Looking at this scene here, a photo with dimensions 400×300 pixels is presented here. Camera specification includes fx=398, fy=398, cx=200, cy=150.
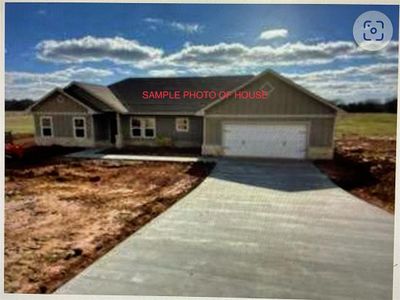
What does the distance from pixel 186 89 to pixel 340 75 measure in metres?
1.64

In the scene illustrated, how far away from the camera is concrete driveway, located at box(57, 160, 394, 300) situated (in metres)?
3.47

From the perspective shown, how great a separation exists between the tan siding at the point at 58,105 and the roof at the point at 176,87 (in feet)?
2.74

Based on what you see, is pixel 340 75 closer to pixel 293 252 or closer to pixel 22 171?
pixel 293 252

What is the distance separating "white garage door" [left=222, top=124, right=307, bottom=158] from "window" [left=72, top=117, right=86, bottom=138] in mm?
2282

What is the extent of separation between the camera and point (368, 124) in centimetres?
421

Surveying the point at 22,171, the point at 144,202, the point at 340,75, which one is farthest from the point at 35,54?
the point at 340,75

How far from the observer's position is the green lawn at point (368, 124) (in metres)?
3.86

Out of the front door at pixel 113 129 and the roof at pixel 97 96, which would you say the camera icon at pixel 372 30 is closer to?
the roof at pixel 97 96

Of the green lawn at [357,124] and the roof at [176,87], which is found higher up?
the roof at [176,87]

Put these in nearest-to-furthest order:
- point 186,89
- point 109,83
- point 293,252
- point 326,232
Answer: point 293,252
point 326,232
point 186,89
point 109,83

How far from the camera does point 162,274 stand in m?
3.54

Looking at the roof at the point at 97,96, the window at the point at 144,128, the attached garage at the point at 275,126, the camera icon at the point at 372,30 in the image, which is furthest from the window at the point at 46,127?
the camera icon at the point at 372,30

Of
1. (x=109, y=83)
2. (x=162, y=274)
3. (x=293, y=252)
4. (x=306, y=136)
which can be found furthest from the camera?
(x=306, y=136)
